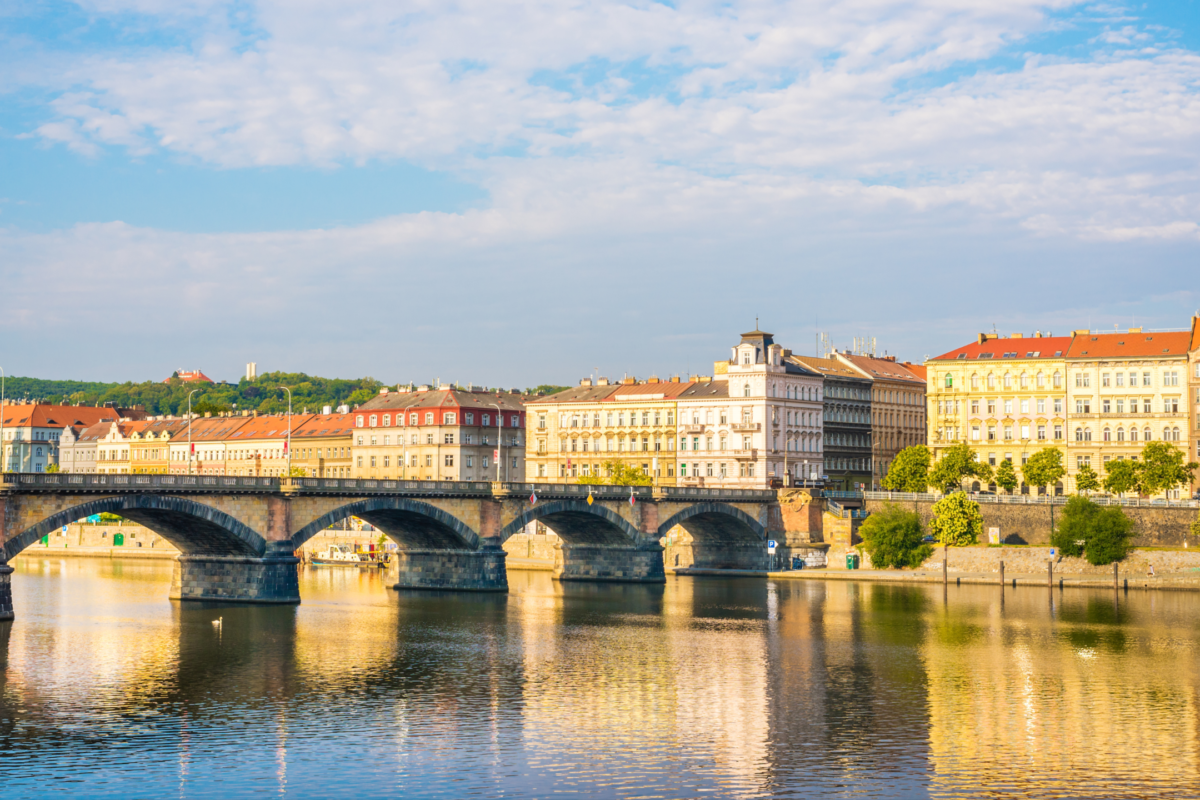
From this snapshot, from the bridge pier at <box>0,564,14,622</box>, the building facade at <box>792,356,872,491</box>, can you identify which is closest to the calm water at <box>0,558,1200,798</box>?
the bridge pier at <box>0,564,14,622</box>

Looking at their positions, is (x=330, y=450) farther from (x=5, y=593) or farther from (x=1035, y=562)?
(x=5, y=593)

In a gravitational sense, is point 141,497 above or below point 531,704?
above

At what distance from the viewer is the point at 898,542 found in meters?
126

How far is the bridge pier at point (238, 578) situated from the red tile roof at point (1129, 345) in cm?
8906

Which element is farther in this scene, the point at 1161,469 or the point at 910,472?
the point at 910,472

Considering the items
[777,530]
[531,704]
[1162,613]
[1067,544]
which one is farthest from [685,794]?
[777,530]

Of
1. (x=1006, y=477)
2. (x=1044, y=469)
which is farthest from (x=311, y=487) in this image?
(x=1044, y=469)

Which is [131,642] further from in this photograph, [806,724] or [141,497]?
[806,724]

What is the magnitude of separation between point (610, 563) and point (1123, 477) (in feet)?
155

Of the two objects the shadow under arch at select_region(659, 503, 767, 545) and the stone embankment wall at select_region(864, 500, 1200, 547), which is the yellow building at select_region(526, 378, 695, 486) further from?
the stone embankment wall at select_region(864, 500, 1200, 547)

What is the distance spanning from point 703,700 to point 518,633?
24.5 m

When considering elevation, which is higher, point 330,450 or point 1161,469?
point 330,450

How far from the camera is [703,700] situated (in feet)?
193

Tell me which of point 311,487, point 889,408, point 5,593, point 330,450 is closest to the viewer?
point 5,593
